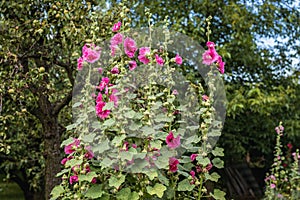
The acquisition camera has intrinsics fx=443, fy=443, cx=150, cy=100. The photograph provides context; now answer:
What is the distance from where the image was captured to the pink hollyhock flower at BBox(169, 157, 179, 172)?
6.78ft

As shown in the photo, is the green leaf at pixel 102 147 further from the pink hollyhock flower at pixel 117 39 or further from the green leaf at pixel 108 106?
the pink hollyhock flower at pixel 117 39

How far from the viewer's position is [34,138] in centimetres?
527

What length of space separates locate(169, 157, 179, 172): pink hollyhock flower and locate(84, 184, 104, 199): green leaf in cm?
35

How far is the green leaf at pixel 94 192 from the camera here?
6.24ft

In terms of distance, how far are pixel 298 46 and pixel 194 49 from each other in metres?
2.09

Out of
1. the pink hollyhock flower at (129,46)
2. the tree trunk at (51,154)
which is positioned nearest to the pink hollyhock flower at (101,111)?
the pink hollyhock flower at (129,46)

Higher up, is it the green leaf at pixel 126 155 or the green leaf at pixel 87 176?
the green leaf at pixel 126 155

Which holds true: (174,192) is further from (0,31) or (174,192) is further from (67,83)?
(67,83)

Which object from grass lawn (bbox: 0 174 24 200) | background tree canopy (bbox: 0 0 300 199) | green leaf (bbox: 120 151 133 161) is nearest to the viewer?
green leaf (bbox: 120 151 133 161)

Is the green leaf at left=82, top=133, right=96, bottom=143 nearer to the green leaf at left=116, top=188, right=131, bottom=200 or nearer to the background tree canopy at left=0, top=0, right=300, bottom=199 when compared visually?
the green leaf at left=116, top=188, right=131, bottom=200

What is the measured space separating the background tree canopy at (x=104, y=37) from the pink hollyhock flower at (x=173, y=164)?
139cm

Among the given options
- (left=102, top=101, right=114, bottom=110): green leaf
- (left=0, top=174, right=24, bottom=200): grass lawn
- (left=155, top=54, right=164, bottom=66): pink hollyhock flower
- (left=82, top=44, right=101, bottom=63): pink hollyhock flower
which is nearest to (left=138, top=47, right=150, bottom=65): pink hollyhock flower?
(left=155, top=54, right=164, bottom=66): pink hollyhock flower

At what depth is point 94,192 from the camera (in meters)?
1.92

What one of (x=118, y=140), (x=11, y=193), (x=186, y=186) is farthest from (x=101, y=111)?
(x=11, y=193)
